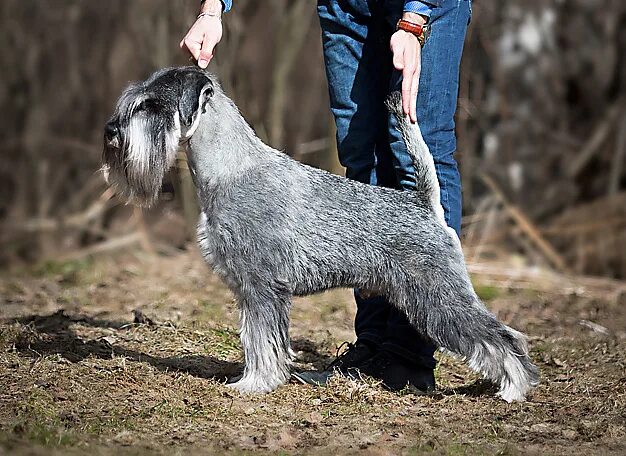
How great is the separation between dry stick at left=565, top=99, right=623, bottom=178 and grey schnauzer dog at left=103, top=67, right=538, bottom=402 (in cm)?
634

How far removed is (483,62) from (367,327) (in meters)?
5.79

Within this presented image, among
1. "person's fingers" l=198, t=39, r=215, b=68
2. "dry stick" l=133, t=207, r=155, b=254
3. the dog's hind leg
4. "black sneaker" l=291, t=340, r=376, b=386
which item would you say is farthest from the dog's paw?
"dry stick" l=133, t=207, r=155, b=254

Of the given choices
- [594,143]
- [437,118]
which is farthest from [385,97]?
[594,143]

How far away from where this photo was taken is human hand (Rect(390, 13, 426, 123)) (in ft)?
13.4

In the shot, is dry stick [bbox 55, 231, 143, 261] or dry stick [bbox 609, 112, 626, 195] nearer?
dry stick [bbox 55, 231, 143, 261]

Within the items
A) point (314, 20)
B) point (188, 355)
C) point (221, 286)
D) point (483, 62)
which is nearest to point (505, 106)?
point (483, 62)

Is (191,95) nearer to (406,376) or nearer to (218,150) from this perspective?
(218,150)

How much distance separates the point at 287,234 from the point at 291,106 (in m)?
6.66

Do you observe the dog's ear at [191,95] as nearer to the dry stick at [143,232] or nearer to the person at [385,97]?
the person at [385,97]

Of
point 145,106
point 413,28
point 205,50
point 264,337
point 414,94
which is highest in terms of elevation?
point 413,28

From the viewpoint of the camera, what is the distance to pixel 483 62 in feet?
32.6

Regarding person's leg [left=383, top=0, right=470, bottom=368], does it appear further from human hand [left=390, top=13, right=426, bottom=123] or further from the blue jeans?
human hand [left=390, top=13, right=426, bottom=123]

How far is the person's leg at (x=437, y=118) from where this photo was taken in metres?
4.31

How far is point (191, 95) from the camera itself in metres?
4.16
